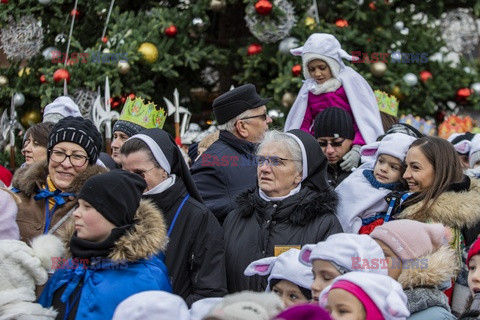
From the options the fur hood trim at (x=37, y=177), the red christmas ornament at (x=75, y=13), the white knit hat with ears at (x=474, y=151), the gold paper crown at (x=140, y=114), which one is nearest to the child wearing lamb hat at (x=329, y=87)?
the white knit hat with ears at (x=474, y=151)

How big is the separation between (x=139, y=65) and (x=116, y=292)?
616 centimetres

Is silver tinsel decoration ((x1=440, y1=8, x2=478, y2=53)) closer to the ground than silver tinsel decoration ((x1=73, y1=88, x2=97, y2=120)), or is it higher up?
closer to the ground

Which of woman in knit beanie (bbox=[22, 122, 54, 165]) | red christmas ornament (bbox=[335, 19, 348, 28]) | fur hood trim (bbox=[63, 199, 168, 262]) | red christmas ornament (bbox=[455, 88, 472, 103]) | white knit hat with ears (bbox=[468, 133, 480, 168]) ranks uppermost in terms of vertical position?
fur hood trim (bbox=[63, 199, 168, 262])

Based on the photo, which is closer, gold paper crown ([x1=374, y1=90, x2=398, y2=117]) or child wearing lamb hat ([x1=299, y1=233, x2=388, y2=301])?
child wearing lamb hat ([x1=299, y1=233, x2=388, y2=301])

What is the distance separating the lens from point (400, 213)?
5402 millimetres

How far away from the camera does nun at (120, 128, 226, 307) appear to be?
15.8ft

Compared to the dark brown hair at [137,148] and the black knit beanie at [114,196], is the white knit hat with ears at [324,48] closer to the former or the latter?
the dark brown hair at [137,148]

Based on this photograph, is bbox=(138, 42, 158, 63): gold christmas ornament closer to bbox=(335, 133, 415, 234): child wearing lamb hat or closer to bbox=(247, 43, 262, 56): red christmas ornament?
bbox=(247, 43, 262, 56): red christmas ornament

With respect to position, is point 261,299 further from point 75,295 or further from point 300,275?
point 75,295

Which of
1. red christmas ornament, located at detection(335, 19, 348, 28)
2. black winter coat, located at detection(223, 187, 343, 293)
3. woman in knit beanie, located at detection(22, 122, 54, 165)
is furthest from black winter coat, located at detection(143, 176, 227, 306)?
red christmas ornament, located at detection(335, 19, 348, 28)

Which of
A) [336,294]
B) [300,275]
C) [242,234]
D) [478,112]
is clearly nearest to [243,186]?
[242,234]

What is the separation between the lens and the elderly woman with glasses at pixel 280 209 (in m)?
4.96

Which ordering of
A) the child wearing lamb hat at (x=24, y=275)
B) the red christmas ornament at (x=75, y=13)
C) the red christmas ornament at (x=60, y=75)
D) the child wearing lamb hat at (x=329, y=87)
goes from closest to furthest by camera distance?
the child wearing lamb hat at (x=24, y=275), the child wearing lamb hat at (x=329, y=87), the red christmas ornament at (x=60, y=75), the red christmas ornament at (x=75, y=13)

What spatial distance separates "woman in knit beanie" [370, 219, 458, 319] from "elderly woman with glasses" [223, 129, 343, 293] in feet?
1.76
